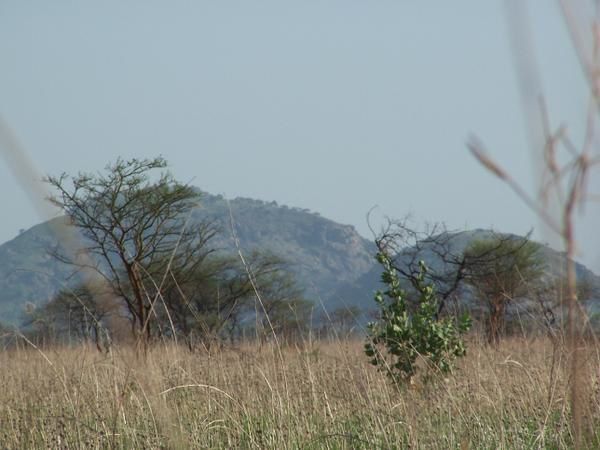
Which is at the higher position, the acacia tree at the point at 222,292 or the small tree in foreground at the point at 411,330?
the acacia tree at the point at 222,292

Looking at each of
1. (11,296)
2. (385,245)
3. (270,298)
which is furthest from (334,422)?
(11,296)

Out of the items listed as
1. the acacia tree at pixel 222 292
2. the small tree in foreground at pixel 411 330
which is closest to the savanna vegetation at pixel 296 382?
the small tree in foreground at pixel 411 330

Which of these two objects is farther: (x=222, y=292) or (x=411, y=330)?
(x=222, y=292)

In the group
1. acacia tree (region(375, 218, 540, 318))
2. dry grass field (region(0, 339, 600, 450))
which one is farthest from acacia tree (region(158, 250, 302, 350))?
dry grass field (region(0, 339, 600, 450))

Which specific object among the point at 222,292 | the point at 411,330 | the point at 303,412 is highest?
the point at 222,292

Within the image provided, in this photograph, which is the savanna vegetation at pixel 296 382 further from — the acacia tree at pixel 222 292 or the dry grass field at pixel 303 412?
the acacia tree at pixel 222 292

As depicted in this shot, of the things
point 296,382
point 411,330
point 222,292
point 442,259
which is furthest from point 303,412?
point 222,292

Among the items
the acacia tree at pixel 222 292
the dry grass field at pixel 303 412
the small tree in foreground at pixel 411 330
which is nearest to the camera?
the dry grass field at pixel 303 412

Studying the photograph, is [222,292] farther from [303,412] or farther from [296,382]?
[303,412]

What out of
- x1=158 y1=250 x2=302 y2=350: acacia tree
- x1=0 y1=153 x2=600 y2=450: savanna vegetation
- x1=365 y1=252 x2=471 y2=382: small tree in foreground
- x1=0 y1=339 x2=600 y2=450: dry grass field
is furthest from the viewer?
x1=158 y1=250 x2=302 y2=350: acacia tree

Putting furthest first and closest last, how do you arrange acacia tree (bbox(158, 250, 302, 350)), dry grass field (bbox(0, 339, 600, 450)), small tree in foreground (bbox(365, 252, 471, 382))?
acacia tree (bbox(158, 250, 302, 350)) → small tree in foreground (bbox(365, 252, 471, 382)) → dry grass field (bbox(0, 339, 600, 450))

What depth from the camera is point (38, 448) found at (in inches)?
204

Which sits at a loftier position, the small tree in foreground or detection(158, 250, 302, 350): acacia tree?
detection(158, 250, 302, 350): acacia tree

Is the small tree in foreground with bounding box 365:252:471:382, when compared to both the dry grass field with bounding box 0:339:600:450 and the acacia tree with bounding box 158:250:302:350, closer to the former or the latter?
the dry grass field with bounding box 0:339:600:450
